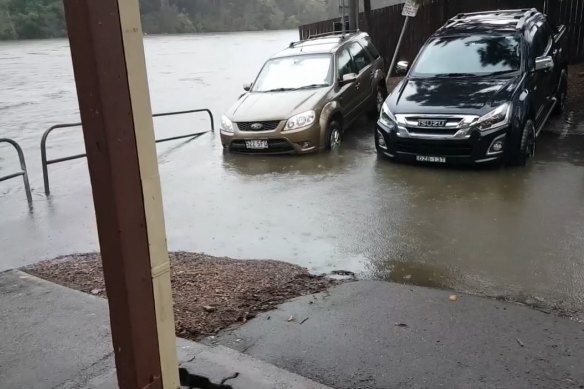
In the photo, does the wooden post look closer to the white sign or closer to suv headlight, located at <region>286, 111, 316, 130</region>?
suv headlight, located at <region>286, 111, 316, 130</region>

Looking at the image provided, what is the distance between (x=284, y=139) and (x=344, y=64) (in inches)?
90.6

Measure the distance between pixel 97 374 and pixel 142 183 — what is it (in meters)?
1.59

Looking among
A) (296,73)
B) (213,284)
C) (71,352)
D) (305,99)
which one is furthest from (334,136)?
(71,352)

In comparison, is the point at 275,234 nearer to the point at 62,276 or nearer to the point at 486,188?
the point at 62,276

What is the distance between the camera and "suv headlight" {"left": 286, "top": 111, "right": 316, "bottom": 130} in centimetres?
930

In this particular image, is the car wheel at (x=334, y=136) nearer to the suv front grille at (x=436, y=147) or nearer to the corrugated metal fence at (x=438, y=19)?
the suv front grille at (x=436, y=147)

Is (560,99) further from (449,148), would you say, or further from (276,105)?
(276,105)

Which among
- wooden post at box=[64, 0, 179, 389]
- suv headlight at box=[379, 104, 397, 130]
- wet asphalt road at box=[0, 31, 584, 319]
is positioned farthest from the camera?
suv headlight at box=[379, 104, 397, 130]

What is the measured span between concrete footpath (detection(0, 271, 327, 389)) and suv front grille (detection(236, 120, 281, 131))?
5336 mm

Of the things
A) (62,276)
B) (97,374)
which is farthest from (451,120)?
(97,374)

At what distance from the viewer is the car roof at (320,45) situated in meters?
10.8

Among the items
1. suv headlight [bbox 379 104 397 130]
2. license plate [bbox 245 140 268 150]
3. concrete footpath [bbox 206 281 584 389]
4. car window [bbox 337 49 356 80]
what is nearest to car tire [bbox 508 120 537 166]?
suv headlight [bbox 379 104 397 130]

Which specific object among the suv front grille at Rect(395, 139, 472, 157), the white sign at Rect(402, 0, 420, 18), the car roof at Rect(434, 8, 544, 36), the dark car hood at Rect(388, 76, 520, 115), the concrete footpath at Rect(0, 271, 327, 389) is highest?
the white sign at Rect(402, 0, 420, 18)

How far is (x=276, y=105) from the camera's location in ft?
31.6
